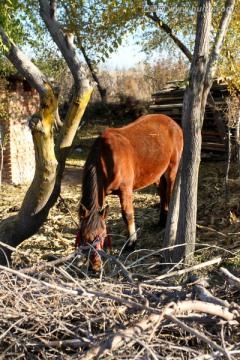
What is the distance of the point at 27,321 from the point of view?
8.19 feet

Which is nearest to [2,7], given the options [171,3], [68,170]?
[171,3]

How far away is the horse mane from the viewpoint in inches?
229

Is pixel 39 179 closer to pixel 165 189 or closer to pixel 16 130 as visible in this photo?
pixel 165 189

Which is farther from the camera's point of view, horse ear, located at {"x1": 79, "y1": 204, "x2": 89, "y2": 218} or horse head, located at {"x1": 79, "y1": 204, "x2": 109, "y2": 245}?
horse ear, located at {"x1": 79, "y1": 204, "x2": 89, "y2": 218}

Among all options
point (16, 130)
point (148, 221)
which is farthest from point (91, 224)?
point (16, 130)

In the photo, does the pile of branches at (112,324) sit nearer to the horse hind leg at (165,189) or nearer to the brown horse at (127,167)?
the brown horse at (127,167)

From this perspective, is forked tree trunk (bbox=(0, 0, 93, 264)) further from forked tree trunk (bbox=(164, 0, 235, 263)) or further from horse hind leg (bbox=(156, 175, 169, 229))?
horse hind leg (bbox=(156, 175, 169, 229))

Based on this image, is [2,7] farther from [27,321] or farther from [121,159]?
[27,321]

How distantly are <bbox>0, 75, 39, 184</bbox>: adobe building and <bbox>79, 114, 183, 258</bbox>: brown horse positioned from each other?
572 centimetres

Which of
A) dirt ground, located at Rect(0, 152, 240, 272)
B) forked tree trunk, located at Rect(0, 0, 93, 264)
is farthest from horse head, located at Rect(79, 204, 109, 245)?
dirt ground, located at Rect(0, 152, 240, 272)

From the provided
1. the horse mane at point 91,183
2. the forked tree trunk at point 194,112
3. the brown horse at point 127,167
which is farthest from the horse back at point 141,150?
the forked tree trunk at point 194,112

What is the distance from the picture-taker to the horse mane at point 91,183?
5.81m

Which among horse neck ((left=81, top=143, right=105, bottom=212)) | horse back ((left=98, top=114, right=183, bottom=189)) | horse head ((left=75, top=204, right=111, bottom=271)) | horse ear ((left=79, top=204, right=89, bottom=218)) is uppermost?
horse back ((left=98, top=114, right=183, bottom=189))

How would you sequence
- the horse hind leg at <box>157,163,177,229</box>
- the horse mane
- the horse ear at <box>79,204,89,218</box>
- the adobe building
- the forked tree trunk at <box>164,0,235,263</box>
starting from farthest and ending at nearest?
the adobe building < the horse hind leg at <box>157,163,177,229</box> < the horse mane < the horse ear at <box>79,204,89,218</box> < the forked tree trunk at <box>164,0,235,263</box>
